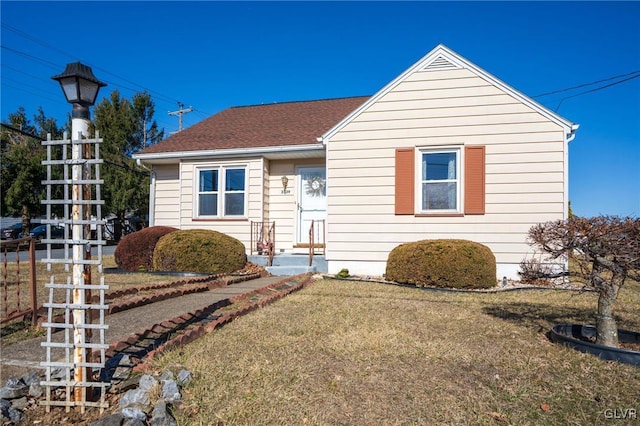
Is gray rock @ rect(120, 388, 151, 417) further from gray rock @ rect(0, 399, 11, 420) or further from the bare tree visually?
the bare tree

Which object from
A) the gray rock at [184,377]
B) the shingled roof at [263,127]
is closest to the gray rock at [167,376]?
the gray rock at [184,377]

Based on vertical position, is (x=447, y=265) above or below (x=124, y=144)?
below

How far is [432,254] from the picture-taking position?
738 cm

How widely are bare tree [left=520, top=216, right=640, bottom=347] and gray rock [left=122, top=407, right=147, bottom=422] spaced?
3535mm

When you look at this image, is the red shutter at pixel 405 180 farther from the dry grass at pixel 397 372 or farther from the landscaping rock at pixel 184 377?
the landscaping rock at pixel 184 377

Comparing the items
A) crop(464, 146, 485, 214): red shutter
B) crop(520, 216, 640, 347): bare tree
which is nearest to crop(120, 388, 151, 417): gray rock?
crop(520, 216, 640, 347): bare tree

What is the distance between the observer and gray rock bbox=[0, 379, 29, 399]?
2840 millimetres

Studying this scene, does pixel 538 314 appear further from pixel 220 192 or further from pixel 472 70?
pixel 220 192

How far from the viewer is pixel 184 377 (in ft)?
9.79

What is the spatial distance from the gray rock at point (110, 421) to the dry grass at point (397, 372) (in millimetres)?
361

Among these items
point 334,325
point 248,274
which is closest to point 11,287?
point 248,274

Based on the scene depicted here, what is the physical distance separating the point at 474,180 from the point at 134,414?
7.31 m

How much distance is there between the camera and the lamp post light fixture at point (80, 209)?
2.70 metres

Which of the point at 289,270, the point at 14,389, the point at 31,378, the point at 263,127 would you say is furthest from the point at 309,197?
the point at 14,389
